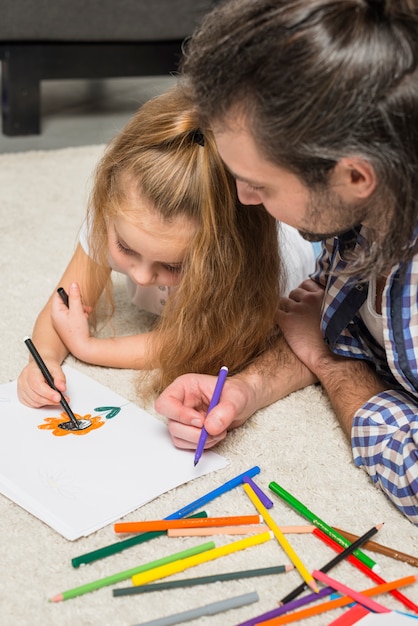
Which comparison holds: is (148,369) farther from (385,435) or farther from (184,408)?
(385,435)

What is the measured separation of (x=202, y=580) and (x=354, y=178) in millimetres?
433

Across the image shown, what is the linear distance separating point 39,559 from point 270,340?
508mm

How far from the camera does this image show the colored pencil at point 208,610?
31.1 inches

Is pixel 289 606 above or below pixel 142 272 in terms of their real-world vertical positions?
below

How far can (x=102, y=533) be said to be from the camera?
908 millimetres

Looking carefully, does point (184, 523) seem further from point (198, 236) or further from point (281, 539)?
point (198, 236)

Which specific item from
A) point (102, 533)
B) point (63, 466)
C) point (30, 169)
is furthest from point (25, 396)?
point (30, 169)

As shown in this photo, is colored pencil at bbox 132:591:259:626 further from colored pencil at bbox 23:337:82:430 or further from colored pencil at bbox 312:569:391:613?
colored pencil at bbox 23:337:82:430

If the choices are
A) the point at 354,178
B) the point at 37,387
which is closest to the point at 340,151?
the point at 354,178

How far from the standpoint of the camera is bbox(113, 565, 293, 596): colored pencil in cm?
83

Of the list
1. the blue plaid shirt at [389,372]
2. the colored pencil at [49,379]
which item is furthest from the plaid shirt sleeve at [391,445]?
the colored pencil at [49,379]

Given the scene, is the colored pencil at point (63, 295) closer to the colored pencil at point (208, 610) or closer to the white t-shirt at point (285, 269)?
the white t-shirt at point (285, 269)

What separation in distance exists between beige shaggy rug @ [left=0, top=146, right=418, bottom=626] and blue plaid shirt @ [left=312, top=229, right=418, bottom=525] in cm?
3

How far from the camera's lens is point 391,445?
102 cm
